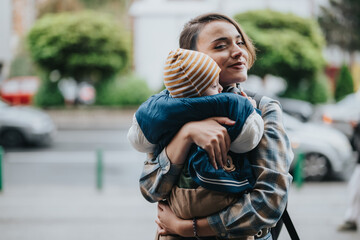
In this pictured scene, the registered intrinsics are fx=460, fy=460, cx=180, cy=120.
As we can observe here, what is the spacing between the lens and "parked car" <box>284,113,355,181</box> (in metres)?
9.40

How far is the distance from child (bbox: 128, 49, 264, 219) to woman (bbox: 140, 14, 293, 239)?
0.03m

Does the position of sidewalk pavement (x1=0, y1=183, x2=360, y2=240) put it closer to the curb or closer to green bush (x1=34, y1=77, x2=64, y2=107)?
the curb

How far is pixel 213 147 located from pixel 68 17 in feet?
A: 69.3

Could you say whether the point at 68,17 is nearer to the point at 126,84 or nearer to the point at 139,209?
the point at 126,84

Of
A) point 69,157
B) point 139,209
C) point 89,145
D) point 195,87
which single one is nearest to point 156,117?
point 195,87

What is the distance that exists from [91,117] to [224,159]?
19951 millimetres

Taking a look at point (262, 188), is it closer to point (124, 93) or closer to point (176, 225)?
point (176, 225)

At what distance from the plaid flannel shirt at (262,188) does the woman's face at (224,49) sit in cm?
22

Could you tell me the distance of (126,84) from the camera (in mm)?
22094

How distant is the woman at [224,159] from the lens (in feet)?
5.65

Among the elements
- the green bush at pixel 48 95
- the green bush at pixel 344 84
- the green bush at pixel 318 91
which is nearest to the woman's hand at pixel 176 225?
the green bush at pixel 48 95

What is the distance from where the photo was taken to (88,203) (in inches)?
294

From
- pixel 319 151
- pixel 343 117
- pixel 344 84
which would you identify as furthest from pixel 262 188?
pixel 344 84

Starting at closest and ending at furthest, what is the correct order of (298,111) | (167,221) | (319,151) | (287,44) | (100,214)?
(167,221) < (100,214) < (319,151) < (298,111) < (287,44)
